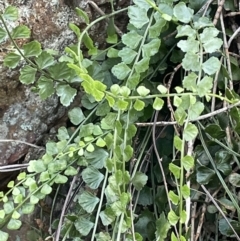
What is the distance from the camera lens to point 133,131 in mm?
688

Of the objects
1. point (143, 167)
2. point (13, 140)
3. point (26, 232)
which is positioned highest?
point (13, 140)

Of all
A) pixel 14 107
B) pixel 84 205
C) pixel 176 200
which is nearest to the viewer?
pixel 176 200

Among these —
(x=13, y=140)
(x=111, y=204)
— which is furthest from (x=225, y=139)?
(x=13, y=140)

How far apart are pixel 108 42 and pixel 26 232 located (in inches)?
15.8

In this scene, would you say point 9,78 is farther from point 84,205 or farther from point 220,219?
point 220,219

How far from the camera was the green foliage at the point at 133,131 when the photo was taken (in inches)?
26.0

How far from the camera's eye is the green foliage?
2.17 ft

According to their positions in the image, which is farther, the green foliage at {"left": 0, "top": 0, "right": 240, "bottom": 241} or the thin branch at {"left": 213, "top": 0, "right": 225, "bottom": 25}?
the thin branch at {"left": 213, "top": 0, "right": 225, "bottom": 25}

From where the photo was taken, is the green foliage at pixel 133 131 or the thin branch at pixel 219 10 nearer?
the green foliage at pixel 133 131

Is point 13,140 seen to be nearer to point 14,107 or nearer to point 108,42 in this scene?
point 14,107

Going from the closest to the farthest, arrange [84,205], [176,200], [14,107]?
[176,200] → [84,205] → [14,107]

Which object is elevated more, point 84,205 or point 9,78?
point 9,78

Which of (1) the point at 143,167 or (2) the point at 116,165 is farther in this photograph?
(1) the point at 143,167

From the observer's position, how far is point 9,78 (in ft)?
2.70
